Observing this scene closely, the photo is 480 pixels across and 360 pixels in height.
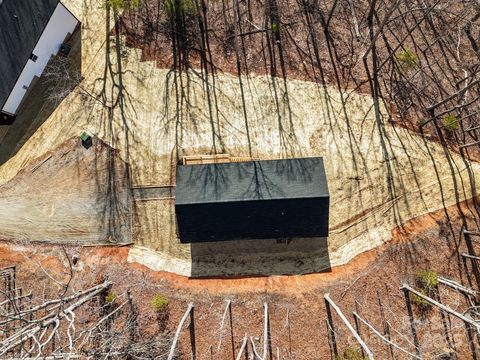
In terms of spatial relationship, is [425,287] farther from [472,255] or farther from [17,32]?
[17,32]

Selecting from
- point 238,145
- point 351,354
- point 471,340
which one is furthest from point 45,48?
point 471,340

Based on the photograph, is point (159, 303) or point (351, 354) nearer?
point (351, 354)

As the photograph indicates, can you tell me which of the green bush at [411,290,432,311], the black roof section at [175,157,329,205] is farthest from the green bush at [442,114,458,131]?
the green bush at [411,290,432,311]

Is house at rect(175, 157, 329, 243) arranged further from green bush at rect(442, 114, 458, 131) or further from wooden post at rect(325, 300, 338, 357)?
green bush at rect(442, 114, 458, 131)

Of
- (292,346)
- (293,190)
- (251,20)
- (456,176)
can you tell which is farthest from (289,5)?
(292,346)


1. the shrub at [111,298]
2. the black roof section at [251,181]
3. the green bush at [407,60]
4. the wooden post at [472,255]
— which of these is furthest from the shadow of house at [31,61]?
the wooden post at [472,255]

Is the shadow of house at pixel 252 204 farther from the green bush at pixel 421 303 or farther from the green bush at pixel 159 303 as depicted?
the green bush at pixel 421 303
